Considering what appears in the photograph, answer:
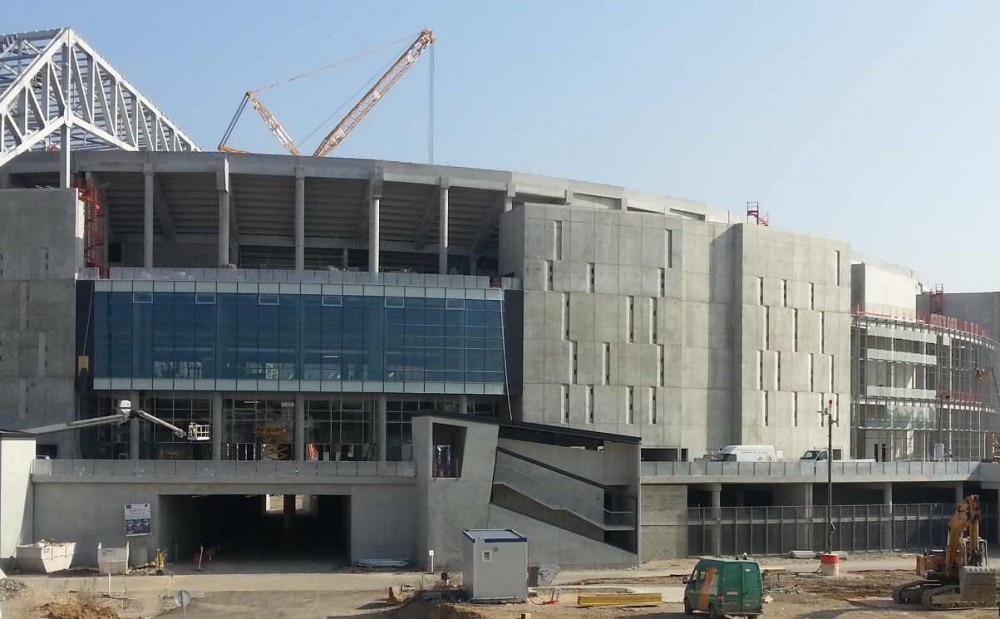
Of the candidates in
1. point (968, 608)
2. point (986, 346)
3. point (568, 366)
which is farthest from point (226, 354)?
point (986, 346)

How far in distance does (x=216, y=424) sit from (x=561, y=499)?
1115 inches

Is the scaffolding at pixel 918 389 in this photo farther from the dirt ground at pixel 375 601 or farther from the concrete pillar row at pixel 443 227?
the dirt ground at pixel 375 601

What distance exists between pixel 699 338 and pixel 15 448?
49353 mm

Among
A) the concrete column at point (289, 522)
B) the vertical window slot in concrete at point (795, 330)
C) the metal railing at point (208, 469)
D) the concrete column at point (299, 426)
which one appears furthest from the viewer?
the vertical window slot in concrete at point (795, 330)

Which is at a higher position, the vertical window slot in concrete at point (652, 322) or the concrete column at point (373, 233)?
the concrete column at point (373, 233)

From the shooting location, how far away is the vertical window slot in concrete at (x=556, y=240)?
8262 centimetres

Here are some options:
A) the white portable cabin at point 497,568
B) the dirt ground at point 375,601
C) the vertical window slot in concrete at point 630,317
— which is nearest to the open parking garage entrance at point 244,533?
the dirt ground at point 375,601

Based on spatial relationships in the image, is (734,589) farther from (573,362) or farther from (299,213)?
(299,213)

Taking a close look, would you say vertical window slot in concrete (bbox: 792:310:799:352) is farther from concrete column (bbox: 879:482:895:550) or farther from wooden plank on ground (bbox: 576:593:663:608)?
wooden plank on ground (bbox: 576:593:663:608)

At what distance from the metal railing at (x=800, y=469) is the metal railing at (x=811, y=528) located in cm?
204

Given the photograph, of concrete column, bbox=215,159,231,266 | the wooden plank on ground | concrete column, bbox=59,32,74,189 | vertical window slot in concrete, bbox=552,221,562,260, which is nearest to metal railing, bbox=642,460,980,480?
the wooden plank on ground

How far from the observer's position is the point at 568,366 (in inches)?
3258

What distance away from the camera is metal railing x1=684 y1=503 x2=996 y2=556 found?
6750cm

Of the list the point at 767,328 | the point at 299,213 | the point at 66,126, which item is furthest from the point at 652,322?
the point at 66,126
